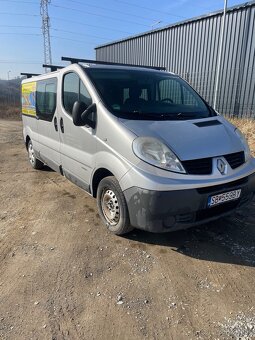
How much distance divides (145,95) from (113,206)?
1.55 meters

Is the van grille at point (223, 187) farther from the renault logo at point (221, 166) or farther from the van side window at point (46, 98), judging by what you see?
the van side window at point (46, 98)

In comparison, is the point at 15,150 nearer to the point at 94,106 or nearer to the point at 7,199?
the point at 7,199

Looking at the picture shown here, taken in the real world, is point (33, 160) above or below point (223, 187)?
below

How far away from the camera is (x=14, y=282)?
9.53ft

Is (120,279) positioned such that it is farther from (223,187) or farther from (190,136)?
(190,136)

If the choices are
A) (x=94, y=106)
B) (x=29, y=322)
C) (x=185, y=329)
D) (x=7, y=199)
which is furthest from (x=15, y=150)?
(x=185, y=329)

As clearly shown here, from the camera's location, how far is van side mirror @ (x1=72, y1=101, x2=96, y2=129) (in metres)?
3.67

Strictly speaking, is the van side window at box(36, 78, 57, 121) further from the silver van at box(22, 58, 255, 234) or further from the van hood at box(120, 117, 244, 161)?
the van hood at box(120, 117, 244, 161)

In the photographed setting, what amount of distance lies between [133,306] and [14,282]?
1182mm

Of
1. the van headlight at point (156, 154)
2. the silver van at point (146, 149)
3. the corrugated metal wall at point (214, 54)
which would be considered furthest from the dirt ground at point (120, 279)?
the corrugated metal wall at point (214, 54)

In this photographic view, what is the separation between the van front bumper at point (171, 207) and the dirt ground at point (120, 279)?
1.42 feet

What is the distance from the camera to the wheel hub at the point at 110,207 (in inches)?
141

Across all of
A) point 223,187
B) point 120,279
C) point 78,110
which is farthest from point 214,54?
point 120,279

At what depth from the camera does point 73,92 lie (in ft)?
14.0
